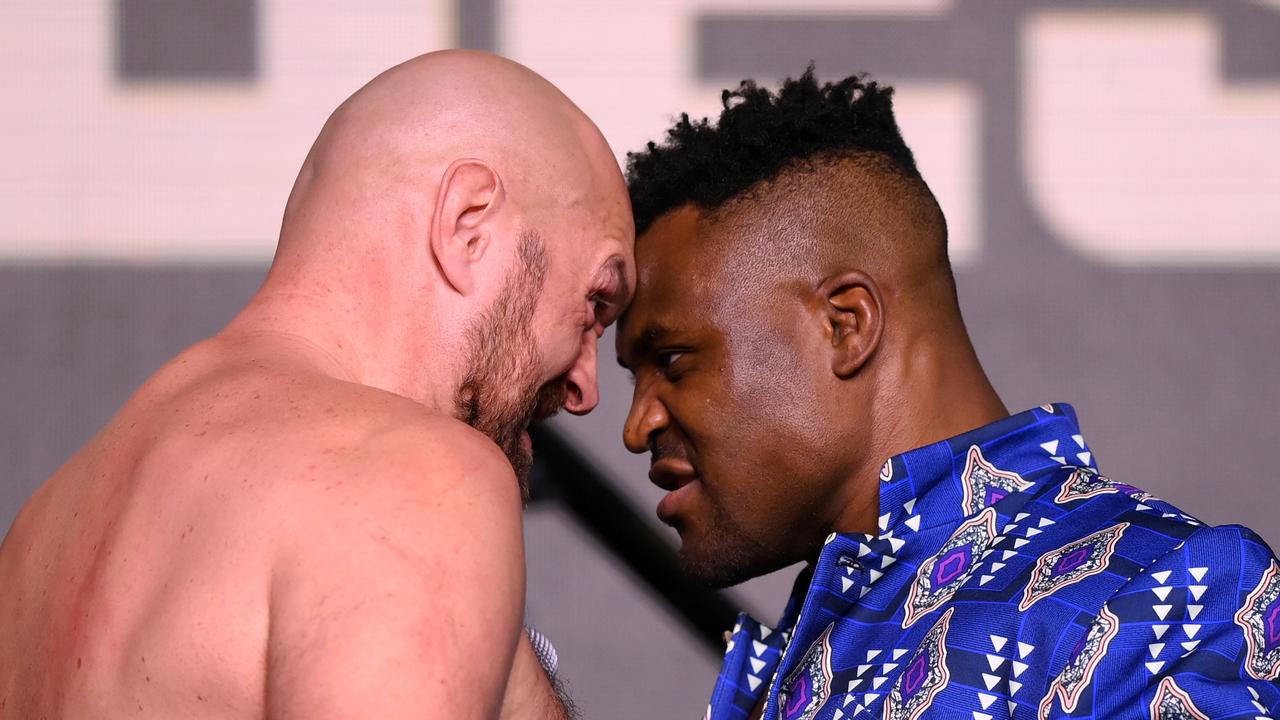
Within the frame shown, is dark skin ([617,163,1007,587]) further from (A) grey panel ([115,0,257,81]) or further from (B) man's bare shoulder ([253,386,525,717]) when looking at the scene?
(A) grey panel ([115,0,257,81])

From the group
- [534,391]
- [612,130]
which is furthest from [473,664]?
[612,130]

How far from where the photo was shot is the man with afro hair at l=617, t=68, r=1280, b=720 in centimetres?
108

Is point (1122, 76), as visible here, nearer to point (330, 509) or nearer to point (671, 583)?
point (671, 583)

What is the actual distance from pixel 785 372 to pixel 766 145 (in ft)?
0.87

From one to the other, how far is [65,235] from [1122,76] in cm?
211

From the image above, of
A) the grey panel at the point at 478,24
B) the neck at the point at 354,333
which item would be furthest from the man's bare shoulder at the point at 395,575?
the grey panel at the point at 478,24

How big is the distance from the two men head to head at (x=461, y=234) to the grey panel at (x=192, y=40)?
151 centimetres

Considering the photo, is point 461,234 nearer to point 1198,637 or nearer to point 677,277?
point 677,277

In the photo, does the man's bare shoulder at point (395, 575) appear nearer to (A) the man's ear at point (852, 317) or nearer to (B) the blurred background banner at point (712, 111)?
(A) the man's ear at point (852, 317)

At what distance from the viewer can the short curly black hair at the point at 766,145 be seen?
1486 millimetres

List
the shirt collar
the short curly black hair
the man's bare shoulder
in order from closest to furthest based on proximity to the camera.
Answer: the man's bare shoulder
the shirt collar
the short curly black hair

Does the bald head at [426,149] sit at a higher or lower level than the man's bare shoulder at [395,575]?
higher

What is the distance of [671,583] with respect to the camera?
2.13 meters

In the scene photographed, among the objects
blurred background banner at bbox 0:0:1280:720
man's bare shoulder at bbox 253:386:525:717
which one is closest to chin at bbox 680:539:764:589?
man's bare shoulder at bbox 253:386:525:717
